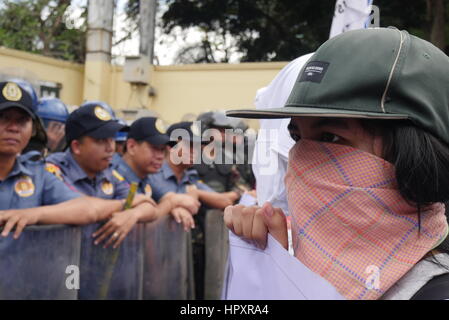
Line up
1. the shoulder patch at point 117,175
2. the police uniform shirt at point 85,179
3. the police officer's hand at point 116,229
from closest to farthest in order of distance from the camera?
the police officer's hand at point 116,229
the police uniform shirt at point 85,179
the shoulder patch at point 117,175

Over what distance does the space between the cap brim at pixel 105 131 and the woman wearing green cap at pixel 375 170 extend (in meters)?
2.36

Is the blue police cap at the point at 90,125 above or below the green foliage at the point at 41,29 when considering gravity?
below

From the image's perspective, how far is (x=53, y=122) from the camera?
449 cm

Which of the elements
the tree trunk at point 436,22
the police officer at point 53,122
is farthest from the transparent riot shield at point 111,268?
the tree trunk at point 436,22

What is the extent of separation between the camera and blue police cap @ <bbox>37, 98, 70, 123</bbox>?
4.45 m

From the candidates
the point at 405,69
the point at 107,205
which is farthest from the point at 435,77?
the point at 107,205

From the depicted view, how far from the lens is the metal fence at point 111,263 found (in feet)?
7.16

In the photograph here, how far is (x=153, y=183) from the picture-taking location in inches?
158

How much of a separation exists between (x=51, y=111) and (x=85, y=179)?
5.12ft

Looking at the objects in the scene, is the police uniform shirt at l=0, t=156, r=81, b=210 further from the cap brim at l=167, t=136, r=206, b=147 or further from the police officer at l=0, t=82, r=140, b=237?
the cap brim at l=167, t=136, r=206, b=147

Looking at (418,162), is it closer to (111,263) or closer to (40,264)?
(40,264)

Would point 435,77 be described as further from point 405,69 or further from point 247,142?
point 247,142

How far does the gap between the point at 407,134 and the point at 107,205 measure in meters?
2.07

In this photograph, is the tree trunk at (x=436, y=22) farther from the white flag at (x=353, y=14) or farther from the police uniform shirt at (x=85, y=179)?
the police uniform shirt at (x=85, y=179)
